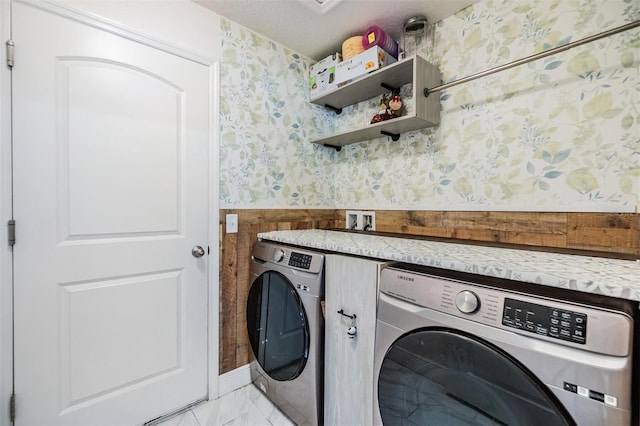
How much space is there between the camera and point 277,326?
154cm

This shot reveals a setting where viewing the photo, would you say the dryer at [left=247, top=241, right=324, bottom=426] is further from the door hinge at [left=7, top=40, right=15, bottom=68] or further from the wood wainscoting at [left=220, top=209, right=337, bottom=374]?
the door hinge at [left=7, top=40, right=15, bottom=68]

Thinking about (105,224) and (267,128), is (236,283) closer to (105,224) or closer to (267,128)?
(105,224)

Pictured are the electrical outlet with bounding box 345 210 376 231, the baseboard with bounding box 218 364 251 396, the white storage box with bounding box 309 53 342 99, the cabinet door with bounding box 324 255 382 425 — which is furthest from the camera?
the electrical outlet with bounding box 345 210 376 231

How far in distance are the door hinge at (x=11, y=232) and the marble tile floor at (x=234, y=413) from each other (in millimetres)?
1136

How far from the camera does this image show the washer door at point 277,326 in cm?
138

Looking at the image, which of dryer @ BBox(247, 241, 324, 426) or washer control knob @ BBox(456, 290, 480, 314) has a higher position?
washer control knob @ BBox(456, 290, 480, 314)

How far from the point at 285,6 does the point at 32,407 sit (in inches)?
92.3

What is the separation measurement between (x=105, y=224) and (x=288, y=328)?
1052 mm

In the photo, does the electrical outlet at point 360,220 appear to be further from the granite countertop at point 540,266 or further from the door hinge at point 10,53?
the door hinge at point 10,53

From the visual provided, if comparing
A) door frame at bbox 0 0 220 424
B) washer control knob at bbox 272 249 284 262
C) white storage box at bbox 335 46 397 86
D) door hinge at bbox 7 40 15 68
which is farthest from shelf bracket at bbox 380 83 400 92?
door hinge at bbox 7 40 15 68

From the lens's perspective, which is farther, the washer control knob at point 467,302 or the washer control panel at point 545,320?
the washer control knob at point 467,302

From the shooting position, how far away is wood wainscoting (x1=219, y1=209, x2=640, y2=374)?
3.81 ft

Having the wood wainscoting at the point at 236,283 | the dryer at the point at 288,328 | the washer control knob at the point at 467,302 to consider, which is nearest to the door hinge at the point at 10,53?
the wood wainscoting at the point at 236,283

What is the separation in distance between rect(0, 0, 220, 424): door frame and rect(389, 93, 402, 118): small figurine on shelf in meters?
1.10
